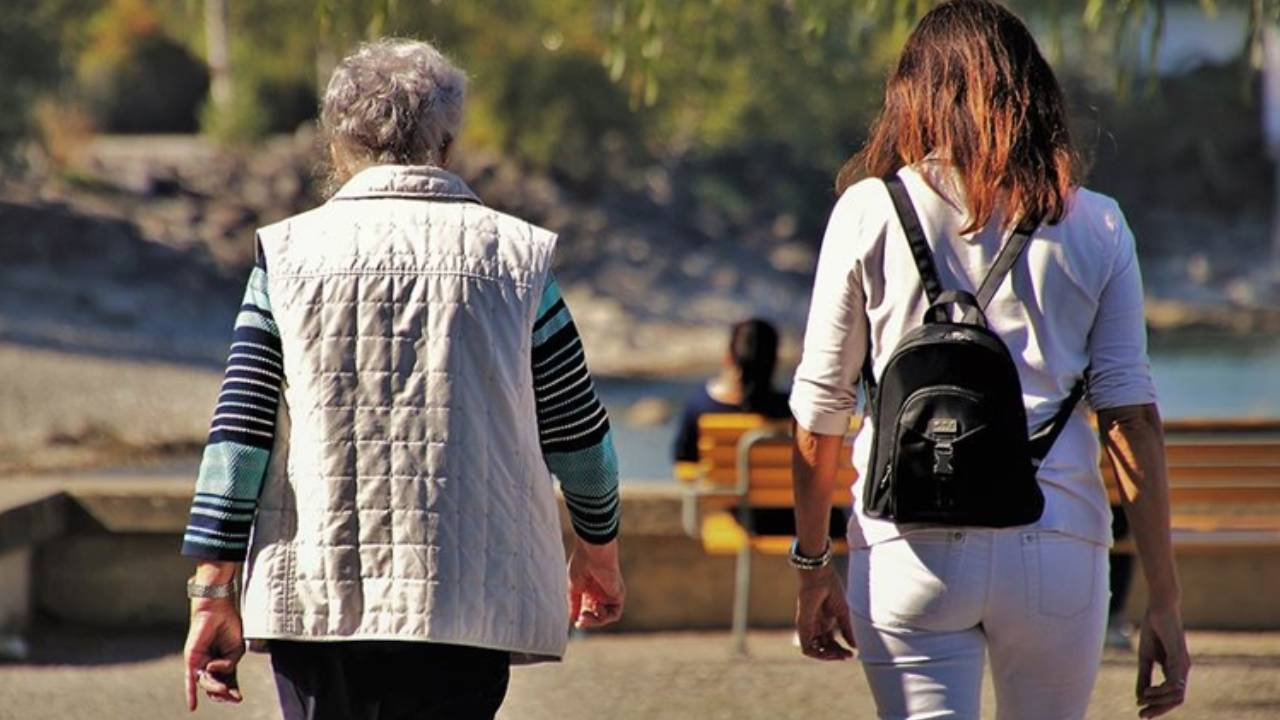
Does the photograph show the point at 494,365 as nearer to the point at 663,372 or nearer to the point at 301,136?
the point at 663,372

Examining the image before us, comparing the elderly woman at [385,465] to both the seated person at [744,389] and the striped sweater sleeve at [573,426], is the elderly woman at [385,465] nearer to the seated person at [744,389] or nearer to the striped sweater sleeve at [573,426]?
the striped sweater sleeve at [573,426]

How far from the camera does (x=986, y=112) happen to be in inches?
128

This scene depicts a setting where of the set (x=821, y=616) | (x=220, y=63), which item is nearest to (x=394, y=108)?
(x=821, y=616)

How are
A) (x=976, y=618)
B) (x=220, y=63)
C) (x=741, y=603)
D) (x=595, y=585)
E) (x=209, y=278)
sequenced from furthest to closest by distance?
(x=220, y=63) < (x=209, y=278) < (x=741, y=603) < (x=595, y=585) < (x=976, y=618)

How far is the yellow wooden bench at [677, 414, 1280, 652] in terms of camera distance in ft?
23.5

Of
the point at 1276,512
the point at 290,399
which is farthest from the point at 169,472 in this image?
the point at 290,399

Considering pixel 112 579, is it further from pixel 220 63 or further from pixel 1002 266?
pixel 220 63

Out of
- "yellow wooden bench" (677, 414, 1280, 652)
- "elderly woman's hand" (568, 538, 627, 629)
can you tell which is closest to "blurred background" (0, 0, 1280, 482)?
"yellow wooden bench" (677, 414, 1280, 652)

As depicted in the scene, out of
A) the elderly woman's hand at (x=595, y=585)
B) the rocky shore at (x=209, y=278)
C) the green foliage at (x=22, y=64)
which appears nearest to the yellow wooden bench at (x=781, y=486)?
the elderly woman's hand at (x=595, y=585)

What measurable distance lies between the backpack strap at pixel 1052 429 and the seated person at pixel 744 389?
4.40m

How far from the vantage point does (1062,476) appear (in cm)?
319

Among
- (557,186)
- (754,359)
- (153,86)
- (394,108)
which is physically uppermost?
(153,86)

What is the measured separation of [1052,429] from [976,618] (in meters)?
0.30

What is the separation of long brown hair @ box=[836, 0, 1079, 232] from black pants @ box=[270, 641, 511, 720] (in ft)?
3.33
